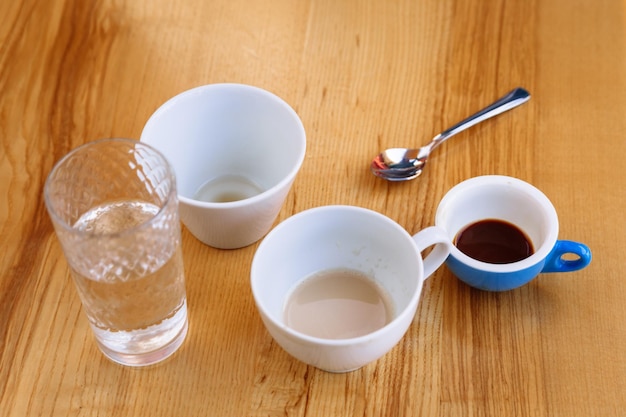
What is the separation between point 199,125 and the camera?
1074 millimetres

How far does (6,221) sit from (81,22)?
1.22 ft

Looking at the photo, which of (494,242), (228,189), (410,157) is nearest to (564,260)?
(494,242)

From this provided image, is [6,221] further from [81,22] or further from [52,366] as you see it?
[81,22]

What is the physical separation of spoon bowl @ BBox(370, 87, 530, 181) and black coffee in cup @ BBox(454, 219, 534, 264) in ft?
0.41

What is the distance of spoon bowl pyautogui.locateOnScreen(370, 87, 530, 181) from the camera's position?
3.66ft

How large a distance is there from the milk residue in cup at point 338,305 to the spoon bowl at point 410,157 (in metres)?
0.17

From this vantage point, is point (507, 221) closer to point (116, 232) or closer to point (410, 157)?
point (410, 157)

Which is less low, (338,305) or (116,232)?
(116,232)

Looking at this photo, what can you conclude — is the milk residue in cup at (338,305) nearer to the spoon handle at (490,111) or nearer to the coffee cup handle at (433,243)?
the coffee cup handle at (433,243)

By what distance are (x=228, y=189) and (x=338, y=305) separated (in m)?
0.24

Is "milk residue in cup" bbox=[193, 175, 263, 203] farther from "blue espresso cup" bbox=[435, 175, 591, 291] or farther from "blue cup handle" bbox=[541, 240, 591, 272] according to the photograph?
"blue cup handle" bbox=[541, 240, 591, 272]

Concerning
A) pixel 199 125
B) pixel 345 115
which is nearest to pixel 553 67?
Answer: pixel 345 115

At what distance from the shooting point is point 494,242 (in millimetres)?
1025

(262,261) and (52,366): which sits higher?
(262,261)
